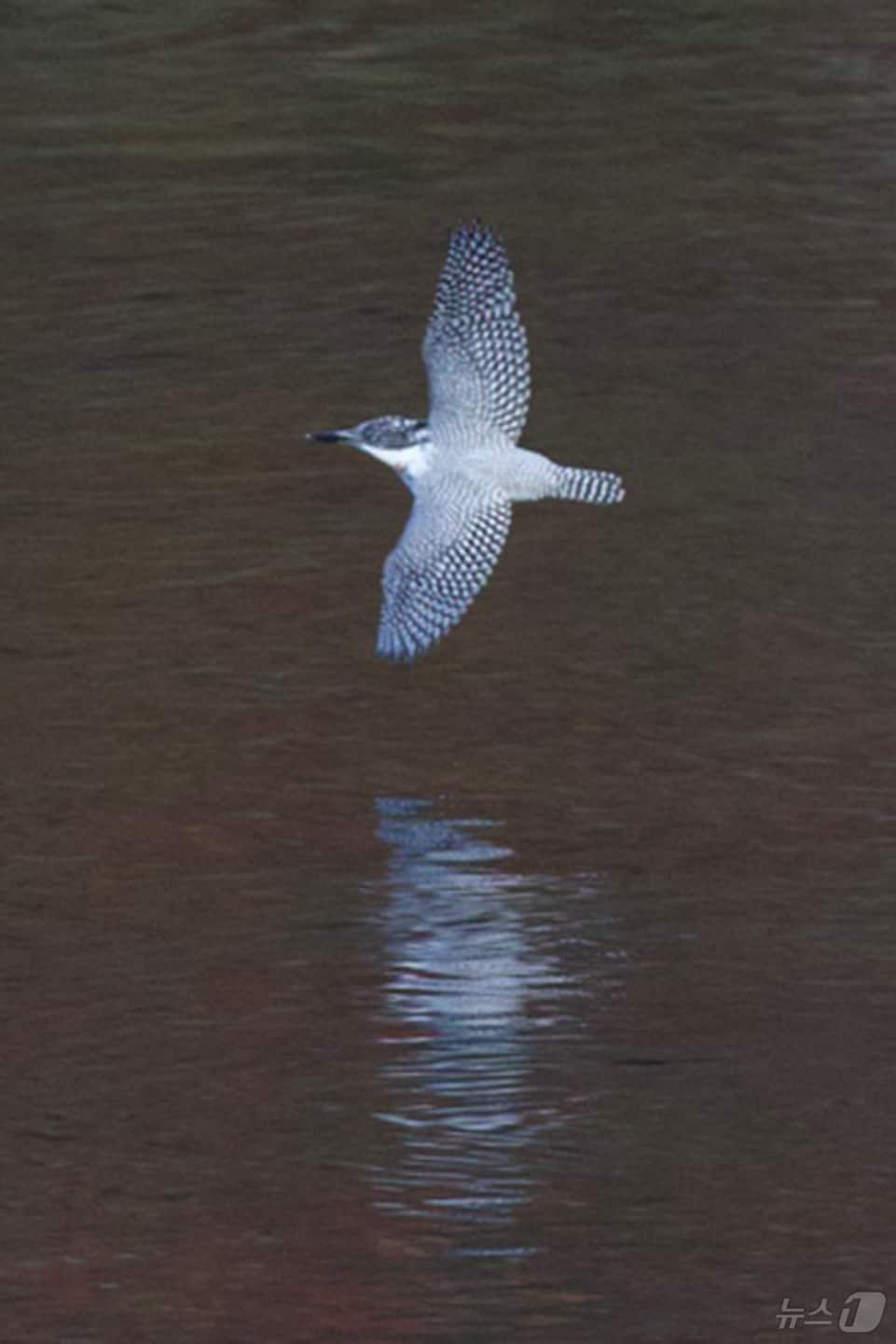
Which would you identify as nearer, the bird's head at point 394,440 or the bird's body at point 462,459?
the bird's body at point 462,459

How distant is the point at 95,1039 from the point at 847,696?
1832 millimetres

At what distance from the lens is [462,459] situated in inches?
256

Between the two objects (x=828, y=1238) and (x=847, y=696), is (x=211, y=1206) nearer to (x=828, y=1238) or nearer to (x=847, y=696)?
(x=828, y=1238)

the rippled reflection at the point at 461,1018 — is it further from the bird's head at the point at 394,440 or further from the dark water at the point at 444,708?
the bird's head at the point at 394,440

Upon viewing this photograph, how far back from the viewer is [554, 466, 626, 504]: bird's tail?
6477mm

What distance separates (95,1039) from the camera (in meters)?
5.50

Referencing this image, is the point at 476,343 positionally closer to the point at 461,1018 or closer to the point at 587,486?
the point at 587,486

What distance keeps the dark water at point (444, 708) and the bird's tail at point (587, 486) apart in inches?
16.5
